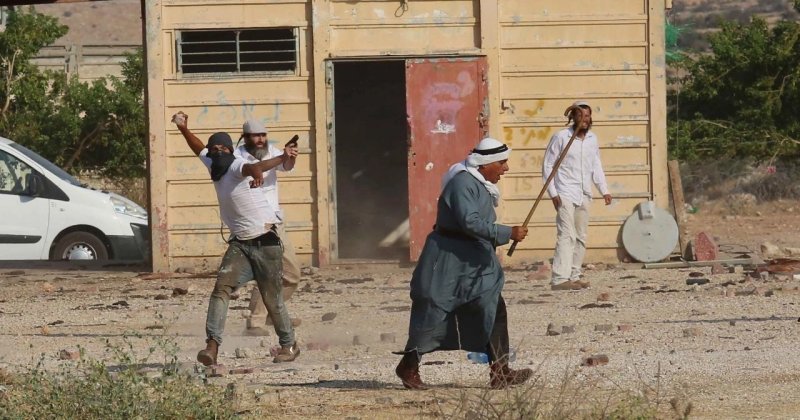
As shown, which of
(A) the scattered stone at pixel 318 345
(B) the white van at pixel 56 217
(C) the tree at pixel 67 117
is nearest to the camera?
(A) the scattered stone at pixel 318 345

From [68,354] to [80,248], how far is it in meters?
8.55

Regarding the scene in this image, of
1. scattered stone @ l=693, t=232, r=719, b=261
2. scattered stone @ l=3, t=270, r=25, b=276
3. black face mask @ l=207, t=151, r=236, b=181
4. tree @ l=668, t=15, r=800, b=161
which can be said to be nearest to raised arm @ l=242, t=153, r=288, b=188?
black face mask @ l=207, t=151, r=236, b=181

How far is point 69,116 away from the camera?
2550 cm

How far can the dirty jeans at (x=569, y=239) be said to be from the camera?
14242 mm

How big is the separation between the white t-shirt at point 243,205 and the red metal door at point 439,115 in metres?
7.32

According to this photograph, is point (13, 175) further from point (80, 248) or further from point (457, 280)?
point (457, 280)

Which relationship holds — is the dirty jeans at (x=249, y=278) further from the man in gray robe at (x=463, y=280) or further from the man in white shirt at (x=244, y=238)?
the man in gray robe at (x=463, y=280)

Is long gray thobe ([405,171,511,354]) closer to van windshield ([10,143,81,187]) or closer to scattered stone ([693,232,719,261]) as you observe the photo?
scattered stone ([693,232,719,261])

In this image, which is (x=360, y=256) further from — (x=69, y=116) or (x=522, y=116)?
(x=69, y=116)

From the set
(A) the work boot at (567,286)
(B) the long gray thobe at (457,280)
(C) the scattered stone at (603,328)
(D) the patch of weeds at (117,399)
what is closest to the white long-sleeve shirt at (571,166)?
(A) the work boot at (567,286)

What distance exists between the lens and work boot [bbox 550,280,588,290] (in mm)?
14648

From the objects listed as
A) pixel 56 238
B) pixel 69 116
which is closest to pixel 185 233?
pixel 56 238

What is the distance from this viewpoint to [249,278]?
10453mm

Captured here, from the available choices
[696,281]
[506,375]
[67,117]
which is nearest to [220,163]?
[506,375]
